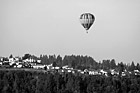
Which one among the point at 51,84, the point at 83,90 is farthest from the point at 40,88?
the point at 83,90

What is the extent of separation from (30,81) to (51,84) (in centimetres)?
529

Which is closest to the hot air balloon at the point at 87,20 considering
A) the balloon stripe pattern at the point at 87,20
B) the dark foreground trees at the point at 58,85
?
the balloon stripe pattern at the point at 87,20

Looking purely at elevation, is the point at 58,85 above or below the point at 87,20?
below

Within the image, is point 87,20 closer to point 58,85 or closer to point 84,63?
point 58,85

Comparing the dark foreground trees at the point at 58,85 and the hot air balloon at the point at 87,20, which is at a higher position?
the hot air balloon at the point at 87,20

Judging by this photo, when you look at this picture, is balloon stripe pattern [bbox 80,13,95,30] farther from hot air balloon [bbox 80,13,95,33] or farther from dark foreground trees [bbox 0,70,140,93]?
dark foreground trees [bbox 0,70,140,93]

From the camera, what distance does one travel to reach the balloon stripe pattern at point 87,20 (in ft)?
207

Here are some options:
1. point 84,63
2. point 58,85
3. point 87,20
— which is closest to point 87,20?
point 87,20

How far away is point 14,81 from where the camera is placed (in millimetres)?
92688

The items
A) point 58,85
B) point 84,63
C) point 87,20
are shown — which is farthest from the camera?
point 84,63

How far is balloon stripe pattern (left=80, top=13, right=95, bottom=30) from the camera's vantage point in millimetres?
63031

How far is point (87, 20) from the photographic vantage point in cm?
6341

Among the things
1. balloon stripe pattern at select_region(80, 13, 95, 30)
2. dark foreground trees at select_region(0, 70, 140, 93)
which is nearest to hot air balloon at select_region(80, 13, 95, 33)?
balloon stripe pattern at select_region(80, 13, 95, 30)

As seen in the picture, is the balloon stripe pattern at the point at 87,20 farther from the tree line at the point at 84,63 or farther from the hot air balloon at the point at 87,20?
the tree line at the point at 84,63
